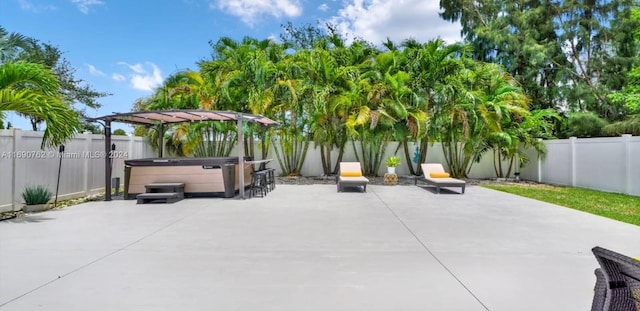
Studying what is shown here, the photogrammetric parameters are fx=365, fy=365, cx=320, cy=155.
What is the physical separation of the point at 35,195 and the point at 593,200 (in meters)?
13.3

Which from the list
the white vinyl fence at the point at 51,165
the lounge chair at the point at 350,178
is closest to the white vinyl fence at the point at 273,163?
the white vinyl fence at the point at 51,165

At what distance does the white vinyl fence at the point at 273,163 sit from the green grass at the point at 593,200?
2.33ft

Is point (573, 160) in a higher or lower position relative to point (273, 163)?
higher

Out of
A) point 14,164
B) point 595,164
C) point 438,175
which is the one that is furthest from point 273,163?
point 595,164

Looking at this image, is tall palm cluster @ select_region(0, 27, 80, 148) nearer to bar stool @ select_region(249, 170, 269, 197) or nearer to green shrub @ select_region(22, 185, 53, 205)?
green shrub @ select_region(22, 185, 53, 205)

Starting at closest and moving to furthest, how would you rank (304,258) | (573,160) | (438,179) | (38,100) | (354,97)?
(304,258) → (38,100) → (438,179) → (573,160) → (354,97)

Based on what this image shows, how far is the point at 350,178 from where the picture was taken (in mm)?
11688

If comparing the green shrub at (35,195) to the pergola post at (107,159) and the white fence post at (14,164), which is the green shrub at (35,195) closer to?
the white fence post at (14,164)

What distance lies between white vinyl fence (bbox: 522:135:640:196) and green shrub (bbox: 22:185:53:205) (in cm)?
1504

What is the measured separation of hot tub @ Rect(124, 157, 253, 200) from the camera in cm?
985

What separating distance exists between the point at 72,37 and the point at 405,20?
67.8 ft

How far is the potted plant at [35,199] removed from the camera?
24.9ft

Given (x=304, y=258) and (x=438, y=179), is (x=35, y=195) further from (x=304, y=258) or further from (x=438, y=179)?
(x=438, y=179)

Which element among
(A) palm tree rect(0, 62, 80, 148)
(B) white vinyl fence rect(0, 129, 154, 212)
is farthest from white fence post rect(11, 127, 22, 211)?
(A) palm tree rect(0, 62, 80, 148)
